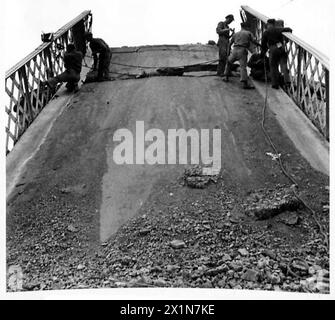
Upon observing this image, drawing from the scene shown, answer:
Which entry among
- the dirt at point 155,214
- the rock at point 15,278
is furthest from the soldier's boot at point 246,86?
the rock at point 15,278

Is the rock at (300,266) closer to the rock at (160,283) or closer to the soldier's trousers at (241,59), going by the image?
the rock at (160,283)

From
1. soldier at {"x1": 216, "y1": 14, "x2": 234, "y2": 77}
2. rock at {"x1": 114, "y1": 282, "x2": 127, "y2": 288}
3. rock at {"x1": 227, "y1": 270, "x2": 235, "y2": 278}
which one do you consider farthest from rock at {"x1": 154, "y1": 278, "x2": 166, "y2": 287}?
soldier at {"x1": 216, "y1": 14, "x2": 234, "y2": 77}

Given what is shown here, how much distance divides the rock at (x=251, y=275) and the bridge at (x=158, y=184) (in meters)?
0.04

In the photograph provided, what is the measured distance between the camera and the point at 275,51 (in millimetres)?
10039

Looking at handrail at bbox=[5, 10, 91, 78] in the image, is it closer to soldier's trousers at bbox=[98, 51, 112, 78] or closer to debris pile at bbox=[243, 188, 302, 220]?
soldier's trousers at bbox=[98, 51, 112, 78]

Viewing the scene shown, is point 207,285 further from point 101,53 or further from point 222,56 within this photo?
point 101,53

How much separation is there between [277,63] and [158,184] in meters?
4.19

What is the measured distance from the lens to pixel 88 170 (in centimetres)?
786

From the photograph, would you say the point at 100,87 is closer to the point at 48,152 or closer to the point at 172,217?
the point at 48,152

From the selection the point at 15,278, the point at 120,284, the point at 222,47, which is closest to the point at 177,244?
the point at 120,284

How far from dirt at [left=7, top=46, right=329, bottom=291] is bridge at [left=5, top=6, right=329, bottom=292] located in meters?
0.02

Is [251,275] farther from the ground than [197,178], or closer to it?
closer to it
